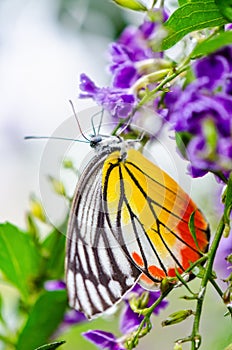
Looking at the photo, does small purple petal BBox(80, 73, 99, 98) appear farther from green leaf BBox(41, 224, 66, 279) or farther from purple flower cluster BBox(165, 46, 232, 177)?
green leaf BBox(41, 224, 66, 279)

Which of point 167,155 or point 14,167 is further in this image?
point 14,167

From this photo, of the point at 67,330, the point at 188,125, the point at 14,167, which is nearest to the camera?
the point at 188,125

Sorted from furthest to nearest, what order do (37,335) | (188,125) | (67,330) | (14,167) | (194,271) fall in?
(14,167), (67,330), (37,335), (194,271), (188,125)

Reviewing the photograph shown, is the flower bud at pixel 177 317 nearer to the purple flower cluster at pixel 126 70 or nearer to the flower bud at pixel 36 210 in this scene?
the purple flower cluster at pixel 126 70

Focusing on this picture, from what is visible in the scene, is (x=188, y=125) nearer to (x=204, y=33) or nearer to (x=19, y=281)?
(x=204, y=33)

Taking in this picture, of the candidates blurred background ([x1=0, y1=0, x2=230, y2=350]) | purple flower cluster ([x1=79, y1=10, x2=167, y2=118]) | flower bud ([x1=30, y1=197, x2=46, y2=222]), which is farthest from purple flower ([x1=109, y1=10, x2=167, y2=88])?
blurred background ([x1=0, y1=0, x2=230, y2=350])

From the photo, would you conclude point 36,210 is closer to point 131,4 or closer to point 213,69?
point 131,4

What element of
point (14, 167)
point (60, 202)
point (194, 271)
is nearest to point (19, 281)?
point (60, 202)
